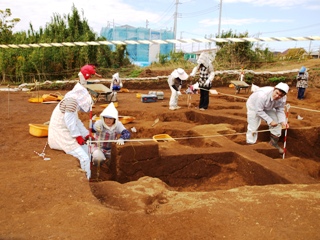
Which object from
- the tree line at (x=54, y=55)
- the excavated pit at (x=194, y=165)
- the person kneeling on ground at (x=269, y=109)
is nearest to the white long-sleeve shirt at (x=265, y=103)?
the person kneeling on ground at (x=269, y=109)

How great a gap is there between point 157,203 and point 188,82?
12.9 metres

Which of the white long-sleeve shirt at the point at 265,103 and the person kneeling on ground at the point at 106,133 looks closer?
the person kneeling on ground at the point at 106,133

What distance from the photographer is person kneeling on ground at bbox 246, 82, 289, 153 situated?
18.2ft

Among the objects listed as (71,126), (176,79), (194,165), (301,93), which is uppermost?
(176,79)

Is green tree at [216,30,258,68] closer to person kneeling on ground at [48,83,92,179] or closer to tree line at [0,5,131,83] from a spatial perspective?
tree line at [0,5,131,83]

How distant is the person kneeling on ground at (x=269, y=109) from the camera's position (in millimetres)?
5562

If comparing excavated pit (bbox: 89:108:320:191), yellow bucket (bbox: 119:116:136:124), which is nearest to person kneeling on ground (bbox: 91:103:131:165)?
excavated pit (bbox: 89:108:320:191)

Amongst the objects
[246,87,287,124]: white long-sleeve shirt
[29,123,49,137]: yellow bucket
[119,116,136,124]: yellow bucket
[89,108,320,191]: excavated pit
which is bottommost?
[89,108,320,191]: excavated pit

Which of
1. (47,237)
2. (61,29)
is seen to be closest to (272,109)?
(47,237)

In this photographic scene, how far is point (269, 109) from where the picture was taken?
19.4 ft

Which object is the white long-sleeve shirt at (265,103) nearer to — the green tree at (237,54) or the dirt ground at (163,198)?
the dirt ground at (163,198)

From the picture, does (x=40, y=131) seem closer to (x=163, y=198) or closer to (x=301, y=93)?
(x=163, y=198)

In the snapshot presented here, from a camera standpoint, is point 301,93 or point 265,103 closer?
point 265,103

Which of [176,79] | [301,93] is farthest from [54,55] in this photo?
[301,93]
